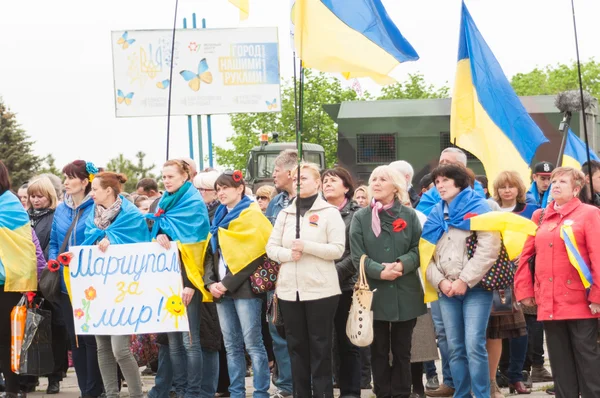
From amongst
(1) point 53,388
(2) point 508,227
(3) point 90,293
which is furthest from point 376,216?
(1) point 53,388

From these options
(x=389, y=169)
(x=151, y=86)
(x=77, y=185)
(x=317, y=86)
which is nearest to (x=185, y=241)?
(x=77, y=185)

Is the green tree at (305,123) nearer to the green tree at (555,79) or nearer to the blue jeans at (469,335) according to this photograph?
the green tree at (555,79)

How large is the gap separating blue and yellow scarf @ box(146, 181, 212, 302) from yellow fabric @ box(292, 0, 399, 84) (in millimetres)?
1507

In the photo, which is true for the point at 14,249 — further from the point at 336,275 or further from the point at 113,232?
the point at 336,275

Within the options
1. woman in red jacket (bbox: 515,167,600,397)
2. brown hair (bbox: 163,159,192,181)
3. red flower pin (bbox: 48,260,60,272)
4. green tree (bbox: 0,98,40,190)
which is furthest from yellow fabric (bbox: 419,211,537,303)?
green tree (bbox: 0,98,40,190)

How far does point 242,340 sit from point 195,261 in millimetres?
782

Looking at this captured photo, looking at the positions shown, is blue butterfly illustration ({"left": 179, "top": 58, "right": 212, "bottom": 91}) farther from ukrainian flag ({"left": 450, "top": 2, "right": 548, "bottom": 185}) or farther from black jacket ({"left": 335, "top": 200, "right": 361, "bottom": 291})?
black jacket ({"left": 335, "top": 200, "right": 361, "bottom": 291})

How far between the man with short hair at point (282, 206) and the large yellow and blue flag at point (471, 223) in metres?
1.36

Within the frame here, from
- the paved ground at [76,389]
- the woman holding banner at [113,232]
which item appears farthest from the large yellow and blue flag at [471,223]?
the woman holding banner at [113,232]

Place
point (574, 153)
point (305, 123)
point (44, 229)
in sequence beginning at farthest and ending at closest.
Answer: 1. point (305, 123)
2. point (574, 153)
3. point (44, 229)

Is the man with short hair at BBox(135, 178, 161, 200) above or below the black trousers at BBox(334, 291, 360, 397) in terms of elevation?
above

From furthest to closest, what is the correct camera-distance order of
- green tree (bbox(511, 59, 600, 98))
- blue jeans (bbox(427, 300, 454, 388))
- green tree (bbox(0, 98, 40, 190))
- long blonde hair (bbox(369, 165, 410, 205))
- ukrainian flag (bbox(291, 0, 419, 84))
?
1. green tree (bbox(511, 59, 600, 98))
2. green tree (bbox(0, 98, 40, 190))
3. blue jeans (bbox(427, 300, 454, 388))
4. ukrainian flag (bbox(291, 0, 419, 84))
5. long blonde hair (bbox(369, 165, 410, 205))

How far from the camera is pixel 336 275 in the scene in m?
7.65

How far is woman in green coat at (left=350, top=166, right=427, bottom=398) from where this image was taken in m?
7.71
